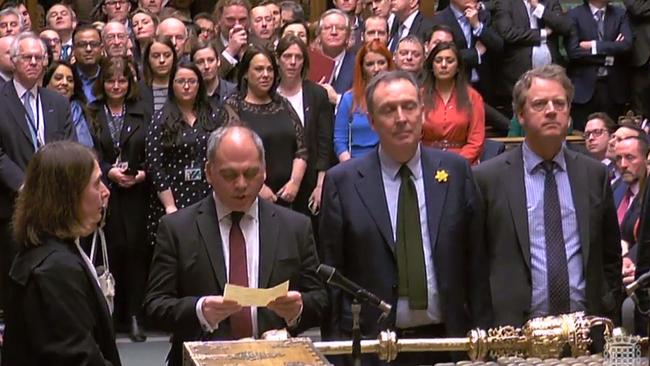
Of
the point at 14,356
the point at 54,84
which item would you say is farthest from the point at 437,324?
the point at 54,84

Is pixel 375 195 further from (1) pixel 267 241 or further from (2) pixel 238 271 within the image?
(2) pixel 238 271

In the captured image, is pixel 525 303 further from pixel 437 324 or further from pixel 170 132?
pixel 170 132

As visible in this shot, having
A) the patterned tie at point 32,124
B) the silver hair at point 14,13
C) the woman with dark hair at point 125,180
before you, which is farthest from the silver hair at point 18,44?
the silver hair at point 14,13

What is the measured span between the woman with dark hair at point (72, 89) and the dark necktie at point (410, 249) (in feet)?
14.0

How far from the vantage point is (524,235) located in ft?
18.0

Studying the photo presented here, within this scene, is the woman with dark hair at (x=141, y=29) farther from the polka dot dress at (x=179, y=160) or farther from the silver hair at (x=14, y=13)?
the polka dot dress at (x=179, y=160)

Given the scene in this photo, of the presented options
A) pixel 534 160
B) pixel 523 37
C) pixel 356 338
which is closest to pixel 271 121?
pixel 523 37

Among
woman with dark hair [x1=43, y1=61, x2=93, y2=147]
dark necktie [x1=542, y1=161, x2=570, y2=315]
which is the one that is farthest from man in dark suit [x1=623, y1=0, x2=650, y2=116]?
dark necktie [x1=542, y1=161, x2=570, y2=315]

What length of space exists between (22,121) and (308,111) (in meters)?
1.75

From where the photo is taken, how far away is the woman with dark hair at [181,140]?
8.95m

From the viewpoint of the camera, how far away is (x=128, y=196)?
368 inches

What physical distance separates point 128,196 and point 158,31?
1520mm

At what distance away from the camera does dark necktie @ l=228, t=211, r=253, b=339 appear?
5.15 metres

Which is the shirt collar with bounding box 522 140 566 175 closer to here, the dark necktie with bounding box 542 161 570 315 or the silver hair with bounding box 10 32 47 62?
the dark necktie with bounding box 542 161 570 315
